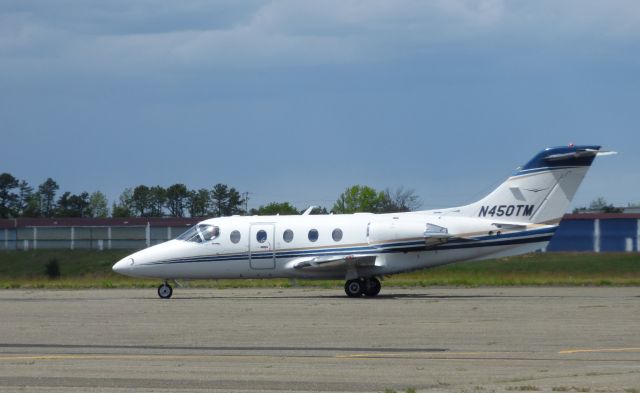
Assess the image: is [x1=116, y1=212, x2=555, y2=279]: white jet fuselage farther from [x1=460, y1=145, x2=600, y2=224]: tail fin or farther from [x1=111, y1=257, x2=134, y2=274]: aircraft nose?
[x1=460, y1=145, x2=600, y2=224]: tail fin

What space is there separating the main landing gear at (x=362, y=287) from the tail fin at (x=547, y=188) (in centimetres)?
488

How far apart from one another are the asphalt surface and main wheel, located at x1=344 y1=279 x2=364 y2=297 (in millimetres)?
1467

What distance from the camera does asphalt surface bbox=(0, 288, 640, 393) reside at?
1577cm

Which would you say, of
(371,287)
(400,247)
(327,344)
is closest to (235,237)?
(371,287)

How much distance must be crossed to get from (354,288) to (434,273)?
16.2 m

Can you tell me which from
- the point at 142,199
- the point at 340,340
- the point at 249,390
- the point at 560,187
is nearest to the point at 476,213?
the point at 560,187

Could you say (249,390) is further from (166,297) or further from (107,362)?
(166,297)

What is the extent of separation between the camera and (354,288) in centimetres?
3759

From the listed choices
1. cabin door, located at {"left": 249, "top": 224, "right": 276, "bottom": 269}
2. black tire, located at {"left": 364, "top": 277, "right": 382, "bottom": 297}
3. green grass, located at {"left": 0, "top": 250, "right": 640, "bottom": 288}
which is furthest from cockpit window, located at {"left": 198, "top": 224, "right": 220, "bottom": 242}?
green grass, located at {"left": 0, "top": 250, "right": 640, "bottom": 288}

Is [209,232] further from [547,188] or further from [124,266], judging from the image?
[547,188]

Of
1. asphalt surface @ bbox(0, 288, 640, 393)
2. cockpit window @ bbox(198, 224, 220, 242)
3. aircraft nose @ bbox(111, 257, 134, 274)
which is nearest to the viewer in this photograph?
asphalt surface @ bbox(0, 288, 640, 393)

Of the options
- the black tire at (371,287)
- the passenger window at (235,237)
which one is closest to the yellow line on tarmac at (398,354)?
the black tire at (371,287)

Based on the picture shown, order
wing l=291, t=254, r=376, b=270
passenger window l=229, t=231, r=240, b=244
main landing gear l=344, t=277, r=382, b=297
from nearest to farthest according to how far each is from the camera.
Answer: wing l=291, t=254, r=376, b=270 → main landing gear l=344, t=277, r=382, b=297 → passenger window l=229, t=231, r=240, b=244

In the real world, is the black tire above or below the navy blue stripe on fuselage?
below
